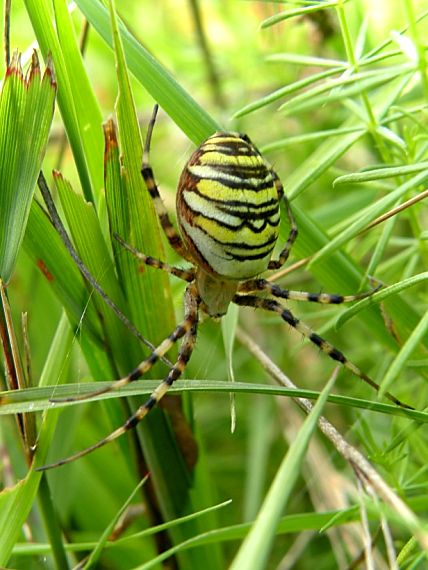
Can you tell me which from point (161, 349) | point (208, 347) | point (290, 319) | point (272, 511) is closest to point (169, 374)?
point (161, 349)

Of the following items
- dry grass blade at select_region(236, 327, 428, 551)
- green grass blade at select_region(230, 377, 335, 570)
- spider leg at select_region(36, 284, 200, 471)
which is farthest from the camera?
spider leg at select_region(36, 284, 200, 471)

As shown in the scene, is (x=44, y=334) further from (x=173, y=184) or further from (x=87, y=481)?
(x=173, y=184)

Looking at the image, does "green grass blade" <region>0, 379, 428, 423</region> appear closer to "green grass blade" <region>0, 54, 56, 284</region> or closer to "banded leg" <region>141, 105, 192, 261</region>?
"green grass blade" <region>0, 54, 56, 284</region>

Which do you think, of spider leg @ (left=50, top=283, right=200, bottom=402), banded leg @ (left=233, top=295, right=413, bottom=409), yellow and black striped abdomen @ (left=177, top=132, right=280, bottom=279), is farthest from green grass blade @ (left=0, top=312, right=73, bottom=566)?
banded leg @ (left=233, top=295, right=413, bottom=409)

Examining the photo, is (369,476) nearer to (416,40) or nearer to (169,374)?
(169,374)

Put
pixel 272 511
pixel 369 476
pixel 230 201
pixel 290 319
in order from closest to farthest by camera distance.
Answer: pixel 272 511 → pixel 369 476 → pixel 230 201 → pixel 290 319
